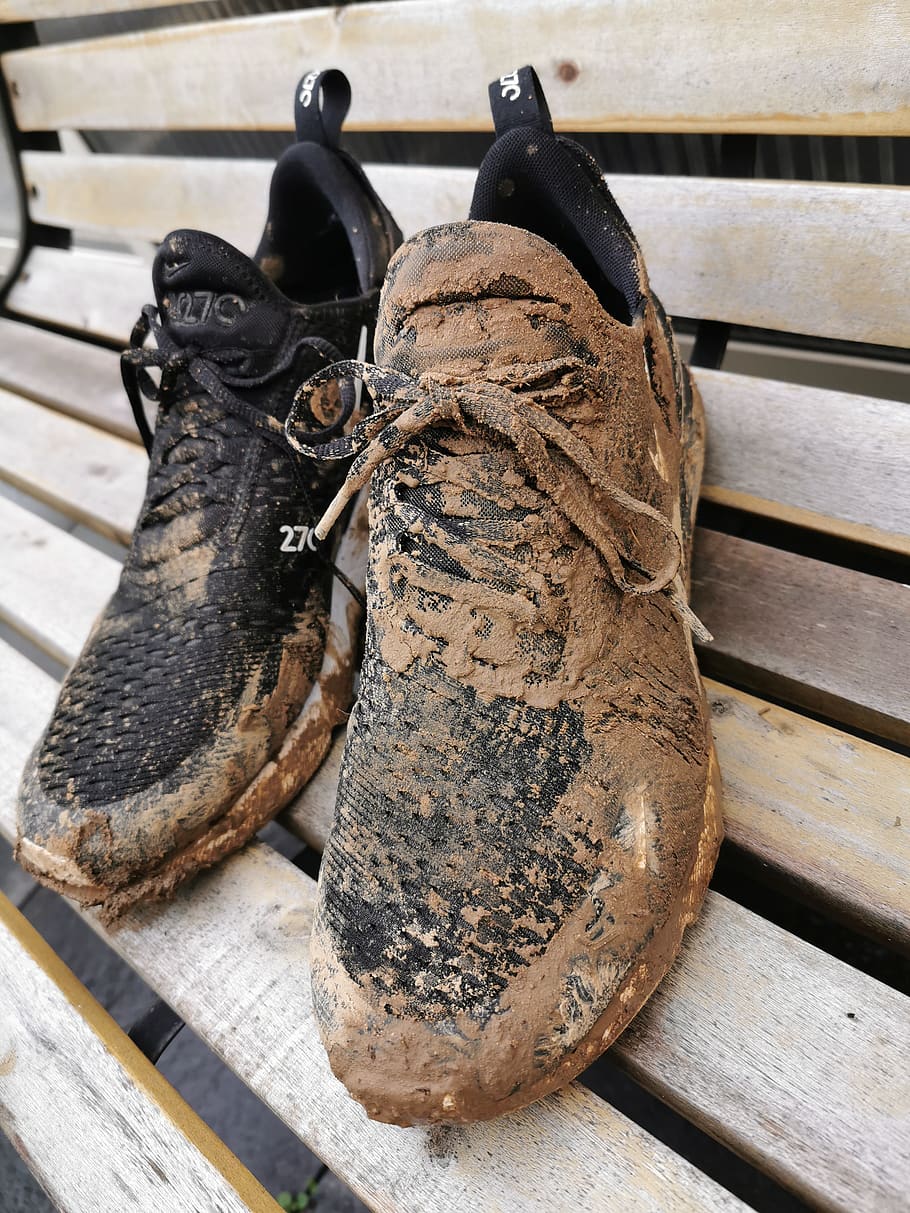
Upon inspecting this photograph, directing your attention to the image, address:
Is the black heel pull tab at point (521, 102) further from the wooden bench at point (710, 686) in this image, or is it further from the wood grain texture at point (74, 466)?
the wood grain texture at point (74, 466)

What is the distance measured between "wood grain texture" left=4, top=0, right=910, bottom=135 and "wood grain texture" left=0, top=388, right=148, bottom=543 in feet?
2.17

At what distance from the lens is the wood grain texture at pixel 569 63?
3.24 ft

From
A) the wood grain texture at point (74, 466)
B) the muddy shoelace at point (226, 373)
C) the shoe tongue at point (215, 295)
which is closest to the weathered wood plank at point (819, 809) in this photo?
the muddy shoelace at point (226, 373)

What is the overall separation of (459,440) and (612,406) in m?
0.13

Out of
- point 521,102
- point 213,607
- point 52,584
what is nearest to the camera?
point 521,102

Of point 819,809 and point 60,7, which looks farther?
point 60,7

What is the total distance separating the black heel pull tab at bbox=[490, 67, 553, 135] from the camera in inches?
29.2

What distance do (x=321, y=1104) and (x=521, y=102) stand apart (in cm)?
85

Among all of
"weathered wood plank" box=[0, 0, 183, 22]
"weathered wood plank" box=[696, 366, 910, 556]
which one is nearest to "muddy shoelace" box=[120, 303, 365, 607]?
"weathered wood plank" box=[696, 366, 910, 556]

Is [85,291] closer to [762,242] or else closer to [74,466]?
[74,466]

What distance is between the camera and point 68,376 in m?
1.90

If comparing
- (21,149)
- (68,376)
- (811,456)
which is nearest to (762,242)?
(811,456)

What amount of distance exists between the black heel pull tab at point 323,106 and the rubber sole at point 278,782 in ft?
1.41

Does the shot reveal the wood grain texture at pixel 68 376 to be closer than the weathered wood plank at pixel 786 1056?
No
